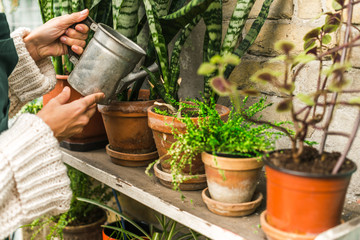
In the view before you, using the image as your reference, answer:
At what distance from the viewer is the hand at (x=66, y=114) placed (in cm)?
83

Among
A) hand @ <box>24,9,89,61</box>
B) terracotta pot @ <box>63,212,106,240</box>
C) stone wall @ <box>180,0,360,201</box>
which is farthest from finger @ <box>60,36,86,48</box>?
terracotta pot @ <box>63,212,106,240</box>

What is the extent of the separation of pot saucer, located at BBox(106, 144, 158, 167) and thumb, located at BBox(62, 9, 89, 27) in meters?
0.38

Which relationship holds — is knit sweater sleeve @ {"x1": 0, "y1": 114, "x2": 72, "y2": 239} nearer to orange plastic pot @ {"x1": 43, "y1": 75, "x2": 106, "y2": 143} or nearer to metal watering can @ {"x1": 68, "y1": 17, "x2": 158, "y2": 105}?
metal watering can @ {"x1": 68, "y1": 17, "x2": 158, "y2": 105}

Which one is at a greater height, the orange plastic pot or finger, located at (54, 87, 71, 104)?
finger, located at (54, 87, 71, 104)

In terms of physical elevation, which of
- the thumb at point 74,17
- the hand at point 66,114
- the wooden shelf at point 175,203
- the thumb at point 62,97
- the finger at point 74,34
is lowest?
the wooden shelf at point 175,203

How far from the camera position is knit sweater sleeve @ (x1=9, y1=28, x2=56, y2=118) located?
1.02 metres

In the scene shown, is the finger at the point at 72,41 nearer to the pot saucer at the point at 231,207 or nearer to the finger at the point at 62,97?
the finger at the point at 62,97

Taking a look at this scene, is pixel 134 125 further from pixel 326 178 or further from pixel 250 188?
pixel 326 178

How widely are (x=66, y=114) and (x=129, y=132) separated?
0.23 m

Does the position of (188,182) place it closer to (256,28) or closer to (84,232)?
(256,28)

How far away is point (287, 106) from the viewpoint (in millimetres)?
591

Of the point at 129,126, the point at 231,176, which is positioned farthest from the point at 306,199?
the point at 129,126

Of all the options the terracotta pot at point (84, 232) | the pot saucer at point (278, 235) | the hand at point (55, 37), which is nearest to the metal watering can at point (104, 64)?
the hand at point (55, 37)

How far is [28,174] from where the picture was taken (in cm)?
75
